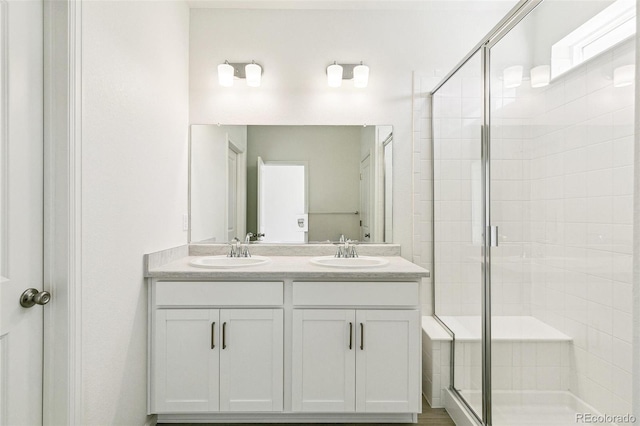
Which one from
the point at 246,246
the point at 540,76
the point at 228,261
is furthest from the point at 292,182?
the point at 540,76

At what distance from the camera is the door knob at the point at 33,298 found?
1225mm

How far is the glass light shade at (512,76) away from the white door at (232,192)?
1.68 m

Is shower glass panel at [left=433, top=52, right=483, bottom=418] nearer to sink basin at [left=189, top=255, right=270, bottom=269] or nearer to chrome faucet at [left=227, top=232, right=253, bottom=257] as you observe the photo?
sink basin at [left=189, top=255, right=270, bottom=269]

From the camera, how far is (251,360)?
76.8 inches

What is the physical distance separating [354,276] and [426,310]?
0.90m

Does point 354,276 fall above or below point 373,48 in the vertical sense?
below

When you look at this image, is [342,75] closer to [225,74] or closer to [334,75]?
[334,75]

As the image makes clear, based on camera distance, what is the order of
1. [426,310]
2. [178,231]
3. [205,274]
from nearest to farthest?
[205,274] → [178,231] → [426,310]

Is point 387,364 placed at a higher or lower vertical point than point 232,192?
lower

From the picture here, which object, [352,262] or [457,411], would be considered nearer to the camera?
[457,411]

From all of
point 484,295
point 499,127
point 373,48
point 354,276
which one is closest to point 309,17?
point 373,48

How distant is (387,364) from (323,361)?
323 millimetres

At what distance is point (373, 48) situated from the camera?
2.61 metres

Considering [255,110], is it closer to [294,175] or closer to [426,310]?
[294,175]
